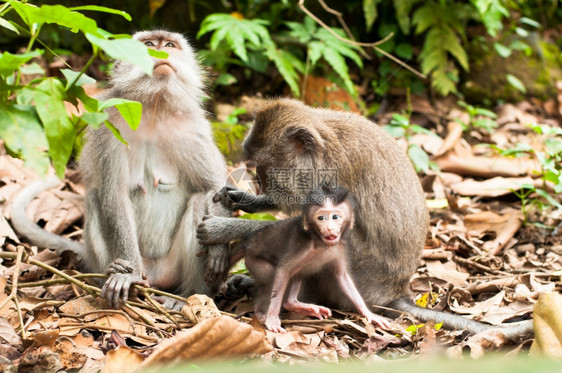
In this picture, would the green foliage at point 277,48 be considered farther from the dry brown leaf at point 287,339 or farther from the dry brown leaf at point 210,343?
the dry brown leaf at point 210,343

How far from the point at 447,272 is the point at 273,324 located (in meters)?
2.00

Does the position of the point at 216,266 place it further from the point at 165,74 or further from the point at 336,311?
the point at 165,74

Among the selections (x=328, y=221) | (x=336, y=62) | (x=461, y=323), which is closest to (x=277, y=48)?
(x=336, y=62)

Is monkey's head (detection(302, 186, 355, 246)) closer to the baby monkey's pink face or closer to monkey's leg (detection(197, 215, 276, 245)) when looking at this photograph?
the baby monkey's pink face

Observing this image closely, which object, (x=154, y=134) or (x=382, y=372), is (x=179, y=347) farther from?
(x=154, y=134)

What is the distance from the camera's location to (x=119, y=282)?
4.75 meters

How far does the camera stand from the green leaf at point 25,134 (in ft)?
9.13

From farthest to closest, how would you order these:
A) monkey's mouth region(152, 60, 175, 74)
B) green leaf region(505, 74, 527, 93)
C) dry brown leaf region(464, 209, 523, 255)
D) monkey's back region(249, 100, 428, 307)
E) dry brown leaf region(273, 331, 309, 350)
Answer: green leaf region(505, 74, 527, 93) < dry brown leaf region(464, 209, 523, 255) < monkey's mouth region(152, 60, 175, 74) < monkey's back region(249, 100, 428, 307) < dry brown leaf region(273, 331, 309, 350)

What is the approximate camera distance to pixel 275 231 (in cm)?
478

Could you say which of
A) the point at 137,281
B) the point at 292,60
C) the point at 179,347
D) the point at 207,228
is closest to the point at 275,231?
Result: the point at 207,228

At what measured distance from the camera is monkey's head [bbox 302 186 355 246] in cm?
434

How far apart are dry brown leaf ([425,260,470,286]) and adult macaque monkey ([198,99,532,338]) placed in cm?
62

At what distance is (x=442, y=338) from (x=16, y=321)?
9.56ft

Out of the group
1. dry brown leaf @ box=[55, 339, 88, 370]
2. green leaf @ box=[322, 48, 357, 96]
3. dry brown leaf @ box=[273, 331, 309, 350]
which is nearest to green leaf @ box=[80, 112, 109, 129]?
dry brown leaf @ box=[55, 339, 88, 370]
